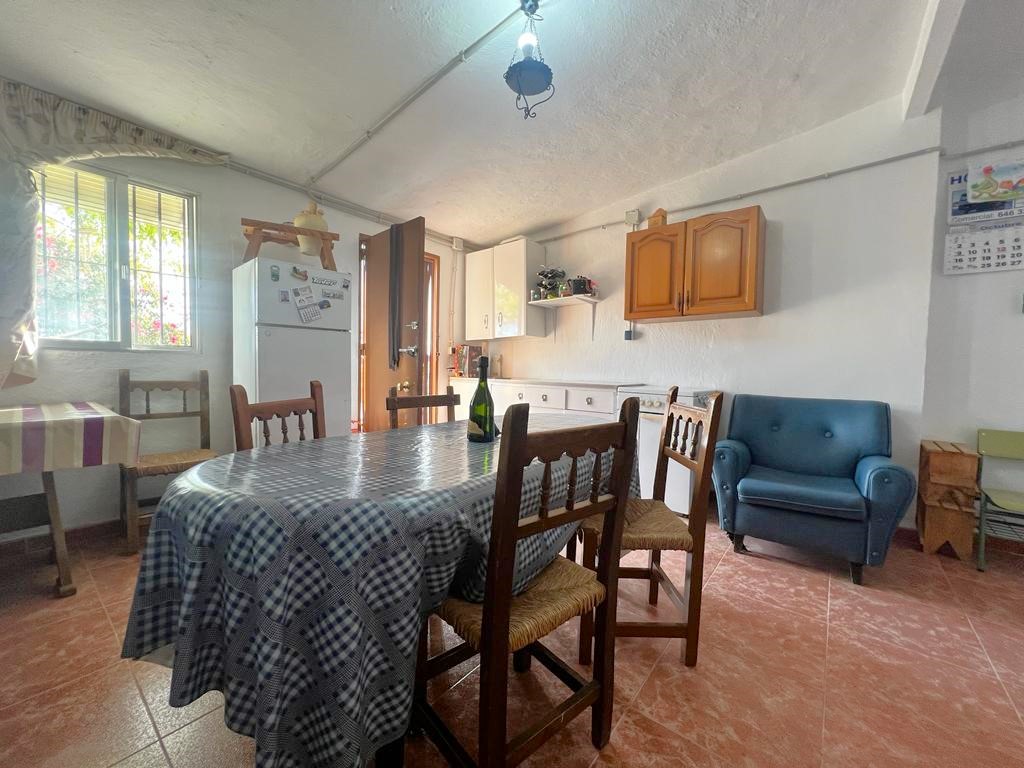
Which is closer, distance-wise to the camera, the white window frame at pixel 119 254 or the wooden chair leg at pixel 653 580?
the wooden chair leg at pixel 653 580

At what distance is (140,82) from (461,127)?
158 centimetres

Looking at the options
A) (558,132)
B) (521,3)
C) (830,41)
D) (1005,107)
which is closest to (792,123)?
(830,41)

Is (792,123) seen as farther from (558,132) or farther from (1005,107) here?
(558,132)

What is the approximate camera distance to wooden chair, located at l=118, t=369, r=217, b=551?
85.6 inches

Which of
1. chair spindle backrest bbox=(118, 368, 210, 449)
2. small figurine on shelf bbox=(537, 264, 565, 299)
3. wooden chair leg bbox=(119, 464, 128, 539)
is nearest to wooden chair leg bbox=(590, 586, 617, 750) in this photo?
wooden chair leg bbox=(119, 464, 128, 539)

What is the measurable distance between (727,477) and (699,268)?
1420mm

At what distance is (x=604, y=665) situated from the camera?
1081mm

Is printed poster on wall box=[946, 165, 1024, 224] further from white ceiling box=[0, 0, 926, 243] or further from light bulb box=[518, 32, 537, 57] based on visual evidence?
light bulb box=[518, 32, 537, 57]

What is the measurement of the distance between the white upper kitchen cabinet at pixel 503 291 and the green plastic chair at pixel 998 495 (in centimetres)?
305

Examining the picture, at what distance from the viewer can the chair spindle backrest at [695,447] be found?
1380 mm

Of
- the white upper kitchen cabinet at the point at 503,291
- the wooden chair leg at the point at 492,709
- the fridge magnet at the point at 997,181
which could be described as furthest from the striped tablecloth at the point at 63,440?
the fridge magnet at the point at 997,181

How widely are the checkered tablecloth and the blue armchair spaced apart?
1962 mm

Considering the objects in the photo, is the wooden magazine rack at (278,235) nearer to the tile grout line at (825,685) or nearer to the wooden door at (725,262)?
the wooden door at (725,262)

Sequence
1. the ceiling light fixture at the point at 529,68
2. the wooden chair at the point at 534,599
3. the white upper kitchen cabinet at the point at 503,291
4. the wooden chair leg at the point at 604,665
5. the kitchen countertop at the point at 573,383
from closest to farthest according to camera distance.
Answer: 1. the wooden chair at the point at 534,599
2. the wooden chair leg at the point at 604,665
3. the ceiling light fixture at the point at 529,68
4. the kitchen countertop at the point at 573,383
5. the white upper kitchen cabinet at the point at 503,291
